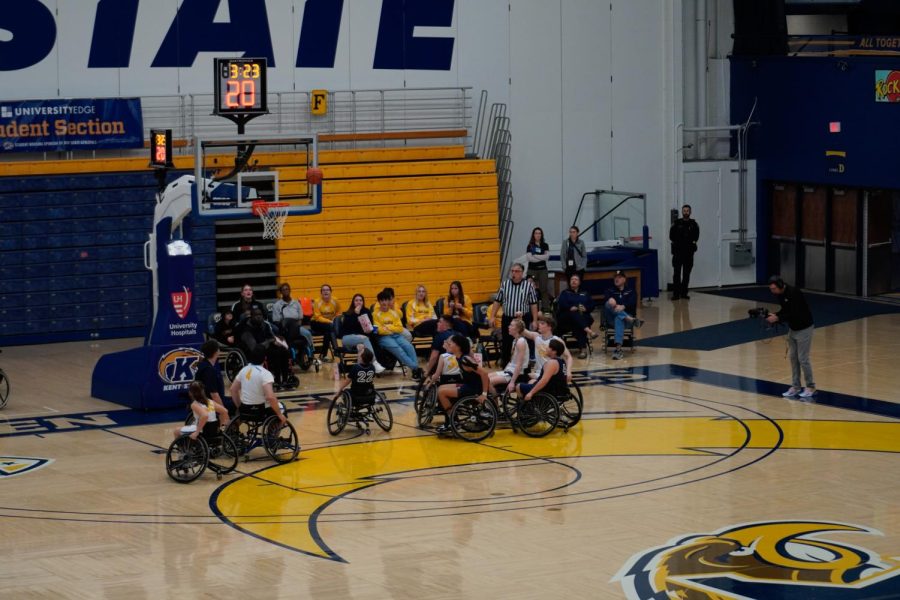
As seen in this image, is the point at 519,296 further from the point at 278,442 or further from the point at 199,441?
the point at 199,441

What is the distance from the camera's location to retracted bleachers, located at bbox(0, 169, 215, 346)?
26.0m

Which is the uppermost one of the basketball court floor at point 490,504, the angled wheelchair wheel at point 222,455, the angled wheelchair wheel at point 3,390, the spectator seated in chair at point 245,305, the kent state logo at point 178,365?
the spectator seated in chair at point 245,305

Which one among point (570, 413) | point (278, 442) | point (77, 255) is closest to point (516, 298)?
point (570, 413)

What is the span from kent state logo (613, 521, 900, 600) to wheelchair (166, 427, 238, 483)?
527 cm

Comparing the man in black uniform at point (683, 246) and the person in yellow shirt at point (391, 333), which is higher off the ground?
the man in black uniform at point (683, 246)

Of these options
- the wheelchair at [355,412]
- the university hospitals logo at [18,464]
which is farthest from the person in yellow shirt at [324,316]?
the university hospitals logo at [18,464]

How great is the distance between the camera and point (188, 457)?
1590 cm

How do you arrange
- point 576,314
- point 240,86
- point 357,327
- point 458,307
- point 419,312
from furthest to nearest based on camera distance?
point 576,314 < point 419,312 < point 458,307 < point 357,327 < point 240,86

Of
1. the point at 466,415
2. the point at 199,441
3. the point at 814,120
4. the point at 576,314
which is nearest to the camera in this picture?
the point at 199,441

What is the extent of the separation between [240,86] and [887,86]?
1462cm

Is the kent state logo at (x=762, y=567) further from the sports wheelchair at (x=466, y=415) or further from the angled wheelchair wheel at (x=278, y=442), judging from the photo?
the angled wheelchair wheel at (x=278, y=442)

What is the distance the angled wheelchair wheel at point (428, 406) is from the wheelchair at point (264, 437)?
207cm

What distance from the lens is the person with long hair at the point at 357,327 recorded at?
22.4m

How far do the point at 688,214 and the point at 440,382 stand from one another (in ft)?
43.4
